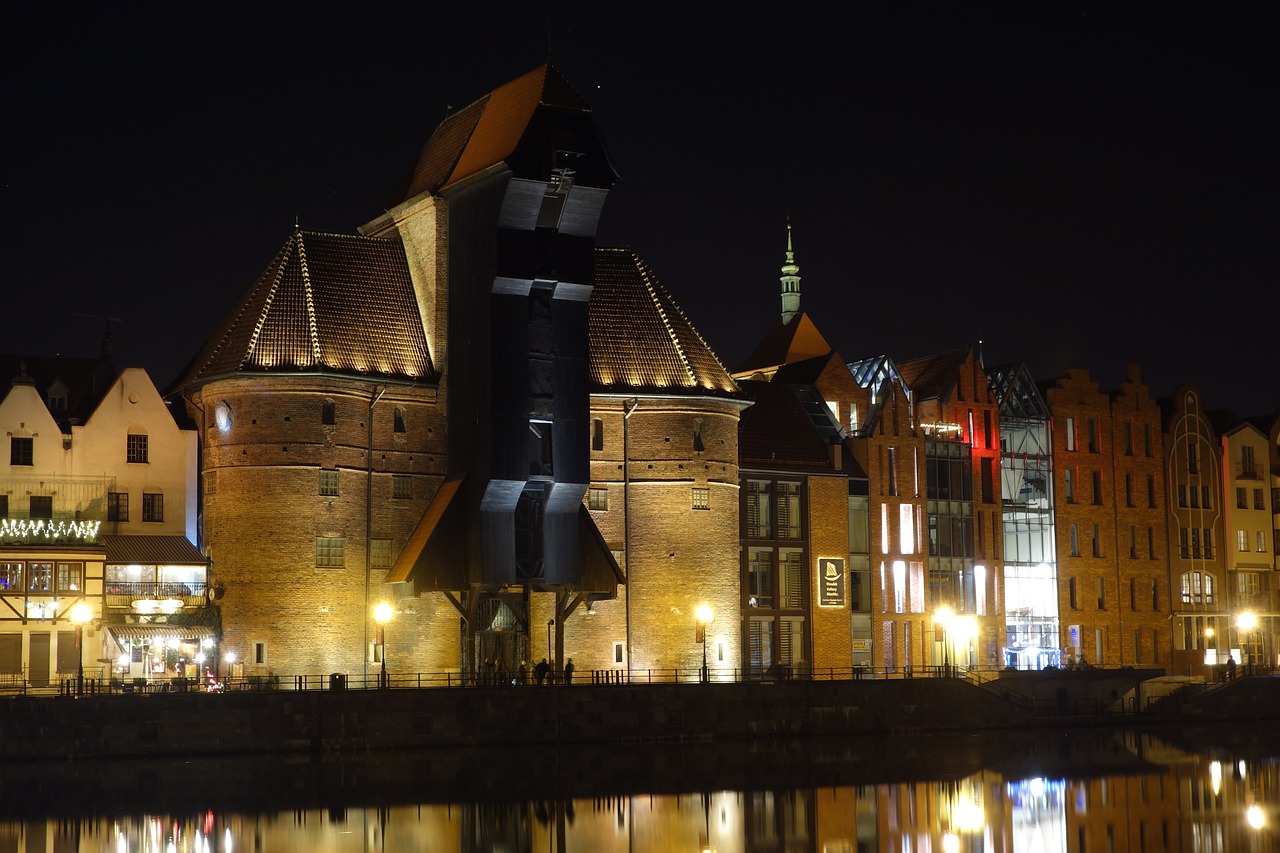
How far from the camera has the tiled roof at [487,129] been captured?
229ft

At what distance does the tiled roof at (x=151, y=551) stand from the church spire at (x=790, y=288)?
4788cm

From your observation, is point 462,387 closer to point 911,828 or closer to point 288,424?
point 288,424

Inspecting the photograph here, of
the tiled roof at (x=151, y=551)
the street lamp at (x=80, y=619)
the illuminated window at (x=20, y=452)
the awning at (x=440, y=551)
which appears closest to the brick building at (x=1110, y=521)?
the awning at (x=440, y=551)

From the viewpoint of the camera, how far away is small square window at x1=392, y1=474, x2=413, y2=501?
232 ft

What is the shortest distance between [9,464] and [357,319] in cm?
1323

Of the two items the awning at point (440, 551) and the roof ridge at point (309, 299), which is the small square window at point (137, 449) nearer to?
the roof ridge at point (309, 299)

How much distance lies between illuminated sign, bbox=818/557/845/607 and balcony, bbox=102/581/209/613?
25.7m

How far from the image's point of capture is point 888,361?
88.8 m

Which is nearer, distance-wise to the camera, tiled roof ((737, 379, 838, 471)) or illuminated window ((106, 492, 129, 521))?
illuminated window ((106, 492, 129, 521))

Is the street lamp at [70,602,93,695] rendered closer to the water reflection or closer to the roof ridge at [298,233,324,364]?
Answer: the water reflection

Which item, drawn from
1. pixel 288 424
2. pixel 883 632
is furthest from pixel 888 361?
pixel 288 424

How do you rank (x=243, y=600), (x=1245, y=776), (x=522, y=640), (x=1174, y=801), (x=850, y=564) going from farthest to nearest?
1. (x=850, y=564)
2. (x=522, y=640)
3. (x=243, y=600)
4. (x=1245, y=776)
5. (x=1174, y=801)

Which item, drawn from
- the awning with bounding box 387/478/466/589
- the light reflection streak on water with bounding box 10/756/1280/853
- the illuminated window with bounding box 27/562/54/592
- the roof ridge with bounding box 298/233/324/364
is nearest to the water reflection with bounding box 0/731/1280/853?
the light reflection streak on water with bounding box 10/756/1280/853

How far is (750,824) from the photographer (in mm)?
47188
